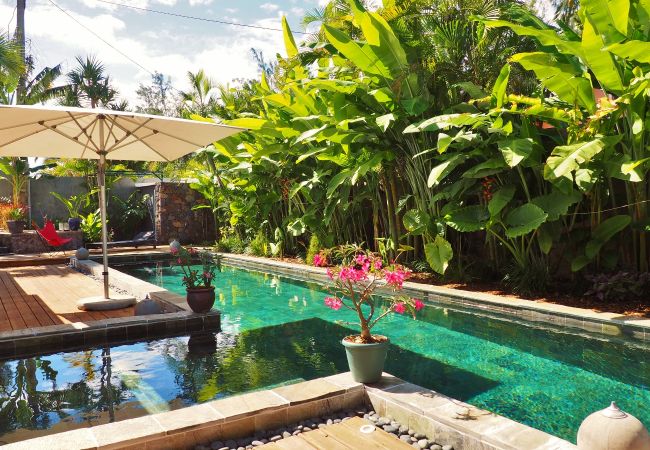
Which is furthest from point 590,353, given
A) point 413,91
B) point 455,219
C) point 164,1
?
point 164,1

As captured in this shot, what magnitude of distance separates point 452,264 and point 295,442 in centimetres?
613

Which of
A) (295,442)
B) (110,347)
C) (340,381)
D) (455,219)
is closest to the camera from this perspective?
(295,442)

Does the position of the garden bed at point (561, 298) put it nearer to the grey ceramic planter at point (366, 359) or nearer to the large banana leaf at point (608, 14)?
the large banana leaf at point (608, 14)

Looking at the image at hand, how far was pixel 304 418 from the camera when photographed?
3359 millimetres

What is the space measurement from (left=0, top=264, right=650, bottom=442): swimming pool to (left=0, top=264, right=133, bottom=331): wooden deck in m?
0.96

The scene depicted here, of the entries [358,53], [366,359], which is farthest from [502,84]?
[366,359]

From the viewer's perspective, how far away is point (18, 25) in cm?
2014

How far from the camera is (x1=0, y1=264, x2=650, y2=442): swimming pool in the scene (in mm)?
3770

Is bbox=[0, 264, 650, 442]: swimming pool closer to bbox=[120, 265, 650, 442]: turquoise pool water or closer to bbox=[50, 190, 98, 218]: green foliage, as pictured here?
bbox=[120, 265, 650, 442]: turquoise pool water

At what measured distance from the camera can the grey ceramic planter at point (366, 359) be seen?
3588 mm

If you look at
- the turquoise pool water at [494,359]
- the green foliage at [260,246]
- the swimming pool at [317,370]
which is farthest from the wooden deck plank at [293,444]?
the green foliage at [260,246]

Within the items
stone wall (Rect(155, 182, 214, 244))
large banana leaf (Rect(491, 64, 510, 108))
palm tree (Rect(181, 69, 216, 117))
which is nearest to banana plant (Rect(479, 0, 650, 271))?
large banana leaf (Rect(491, 64, 510, 108))

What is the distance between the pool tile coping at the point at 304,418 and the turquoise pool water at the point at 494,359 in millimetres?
774

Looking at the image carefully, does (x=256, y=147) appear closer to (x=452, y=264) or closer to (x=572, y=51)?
(x=452, y=264)
